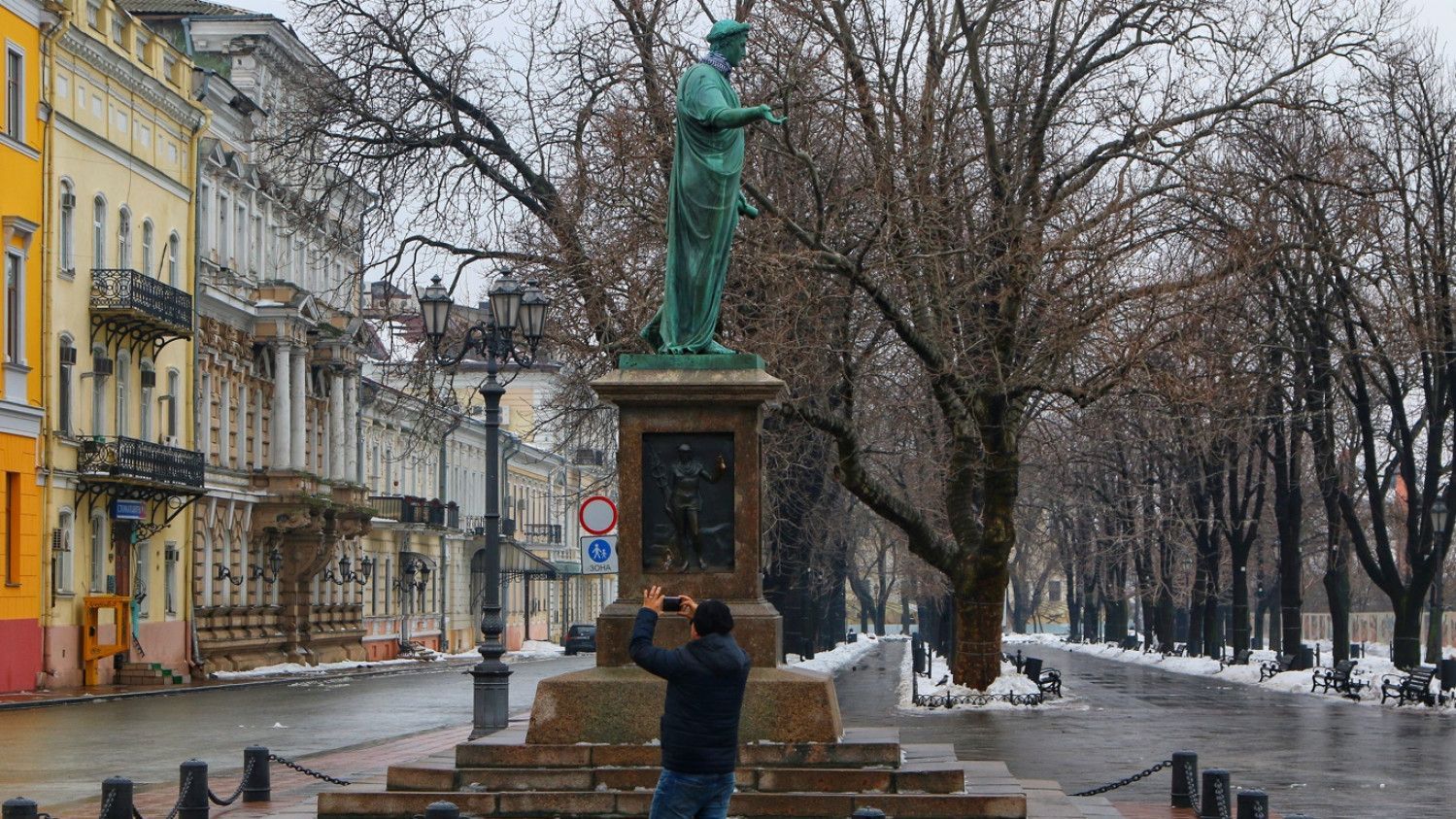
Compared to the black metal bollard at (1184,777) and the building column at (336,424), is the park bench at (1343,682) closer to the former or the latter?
the black metal bollard at (1184,777)

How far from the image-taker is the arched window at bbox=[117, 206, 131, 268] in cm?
4494

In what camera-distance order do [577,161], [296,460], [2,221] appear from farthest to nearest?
1. [296,460]
2. [2,221]
3. [577,161]

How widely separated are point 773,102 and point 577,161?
364 centimetres

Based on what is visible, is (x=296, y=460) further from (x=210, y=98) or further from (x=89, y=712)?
(x=89, y=712)

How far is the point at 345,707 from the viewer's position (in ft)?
112

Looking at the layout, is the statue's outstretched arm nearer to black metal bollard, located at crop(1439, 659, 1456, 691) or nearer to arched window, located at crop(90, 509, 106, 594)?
black metal bollard, located at crop(1439, 659, 1456, 691)

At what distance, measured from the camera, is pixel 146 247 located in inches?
1842

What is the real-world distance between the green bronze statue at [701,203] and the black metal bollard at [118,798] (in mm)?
4593

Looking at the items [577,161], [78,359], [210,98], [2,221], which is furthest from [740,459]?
[210,98]

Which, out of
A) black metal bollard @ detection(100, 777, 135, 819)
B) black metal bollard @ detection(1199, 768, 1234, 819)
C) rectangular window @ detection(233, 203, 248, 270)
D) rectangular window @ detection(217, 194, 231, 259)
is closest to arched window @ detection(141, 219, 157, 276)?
rectangular window @ detection(217, 194, 231, 259)

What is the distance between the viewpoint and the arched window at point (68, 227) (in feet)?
137

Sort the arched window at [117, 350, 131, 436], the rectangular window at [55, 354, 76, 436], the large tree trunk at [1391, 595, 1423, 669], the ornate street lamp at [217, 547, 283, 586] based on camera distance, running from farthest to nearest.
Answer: the ornate street lamp at [217, 547, 283, 586]
the arched window at [117, 350, 131, 436]
the rectangular window at [55, 354, 76, 436]
the large tree trunk at [1391, 595, 1423, 669]

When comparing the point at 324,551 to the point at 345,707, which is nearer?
the point at 345,707

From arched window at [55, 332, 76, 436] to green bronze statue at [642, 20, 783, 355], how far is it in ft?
97.0
